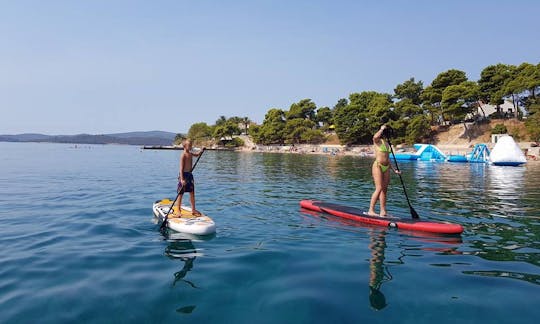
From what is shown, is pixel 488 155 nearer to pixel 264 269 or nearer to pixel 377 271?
pixel 377 271

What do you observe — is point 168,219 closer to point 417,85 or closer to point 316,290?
point 316,290

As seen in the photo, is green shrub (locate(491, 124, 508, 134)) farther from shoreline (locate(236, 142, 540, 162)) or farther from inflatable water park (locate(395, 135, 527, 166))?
inflatable water park (locate(395, 135, 527, 166))

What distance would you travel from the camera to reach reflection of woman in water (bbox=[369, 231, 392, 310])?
5.81m

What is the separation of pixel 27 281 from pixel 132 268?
74.2 inches

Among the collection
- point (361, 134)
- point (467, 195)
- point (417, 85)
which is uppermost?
point (417, 85)

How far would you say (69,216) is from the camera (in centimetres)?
1269

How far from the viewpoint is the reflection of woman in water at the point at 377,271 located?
19.1ft

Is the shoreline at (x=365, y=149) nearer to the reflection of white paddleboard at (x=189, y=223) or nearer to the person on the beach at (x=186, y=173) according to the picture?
the person on the beach at (x=186, y=173)

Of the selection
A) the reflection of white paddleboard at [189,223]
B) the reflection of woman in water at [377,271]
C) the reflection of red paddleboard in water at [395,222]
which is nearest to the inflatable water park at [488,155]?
the reflection of red paddleboard in water at [395,222]

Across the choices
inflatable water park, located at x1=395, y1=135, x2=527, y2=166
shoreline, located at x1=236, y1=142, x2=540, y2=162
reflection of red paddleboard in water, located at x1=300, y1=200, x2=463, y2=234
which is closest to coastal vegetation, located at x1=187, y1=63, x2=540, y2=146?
shoreline, located at x1=236, y1=142, x2=540, y2=162

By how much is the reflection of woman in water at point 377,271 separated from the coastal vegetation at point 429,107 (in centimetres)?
5569

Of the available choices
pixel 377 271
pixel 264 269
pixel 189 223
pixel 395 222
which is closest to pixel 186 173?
pixel 189 223

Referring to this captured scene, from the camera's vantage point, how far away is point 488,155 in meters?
52.7

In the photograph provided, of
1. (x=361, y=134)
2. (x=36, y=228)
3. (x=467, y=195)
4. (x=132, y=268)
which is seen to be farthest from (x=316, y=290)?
(x=361, y=134)
